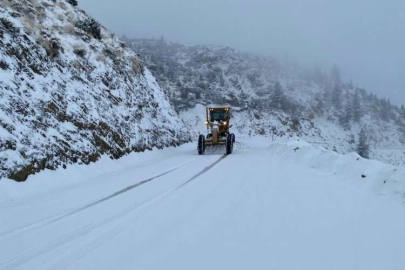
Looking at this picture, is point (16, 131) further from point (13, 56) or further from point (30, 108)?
point (13, 56)

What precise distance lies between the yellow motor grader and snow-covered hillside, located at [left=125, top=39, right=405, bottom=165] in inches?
935

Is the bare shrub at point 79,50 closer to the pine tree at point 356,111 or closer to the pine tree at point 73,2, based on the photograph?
the pine tree at point 73,2

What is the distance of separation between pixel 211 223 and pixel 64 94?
1029 centimetres

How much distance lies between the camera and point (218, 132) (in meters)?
20.0

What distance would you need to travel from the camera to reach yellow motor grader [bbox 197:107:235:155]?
18.6 metres

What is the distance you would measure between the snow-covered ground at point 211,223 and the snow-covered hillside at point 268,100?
37958 millimetres

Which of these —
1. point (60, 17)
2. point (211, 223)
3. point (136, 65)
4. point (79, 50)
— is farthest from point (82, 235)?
point (136, 65)

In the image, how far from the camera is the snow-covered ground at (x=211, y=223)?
3.23 metres

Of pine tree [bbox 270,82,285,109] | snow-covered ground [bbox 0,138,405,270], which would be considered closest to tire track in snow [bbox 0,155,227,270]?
snow-covered ground [bbox 0,138,405,270]

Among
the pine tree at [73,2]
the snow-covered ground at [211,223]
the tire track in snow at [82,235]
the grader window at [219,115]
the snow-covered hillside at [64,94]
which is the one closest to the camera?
the snow-covered ground at [211,223]

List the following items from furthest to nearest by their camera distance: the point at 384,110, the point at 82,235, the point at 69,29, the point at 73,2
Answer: the point at 384,110 < the point at 73,2 < the point at 69,29 < the point at 82,235

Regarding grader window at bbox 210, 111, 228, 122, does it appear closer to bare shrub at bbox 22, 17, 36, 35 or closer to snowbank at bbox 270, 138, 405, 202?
snowbank at bbox 270, 138, 405, 202

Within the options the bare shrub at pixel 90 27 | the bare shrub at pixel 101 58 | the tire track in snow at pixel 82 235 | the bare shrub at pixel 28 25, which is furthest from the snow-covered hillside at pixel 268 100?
the tire track in snow at pixel 82 235

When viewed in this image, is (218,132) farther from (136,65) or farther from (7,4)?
(7,4)
